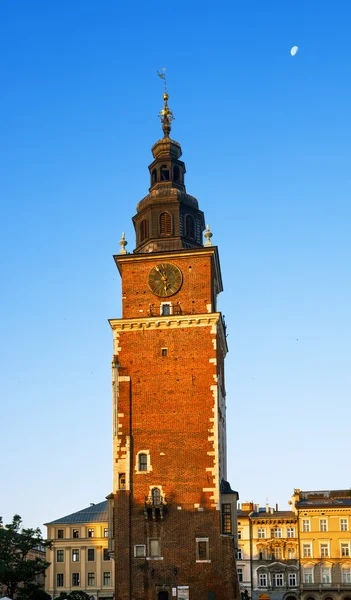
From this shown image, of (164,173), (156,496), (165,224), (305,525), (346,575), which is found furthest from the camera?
(305,525)

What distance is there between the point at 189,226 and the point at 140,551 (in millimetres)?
21050

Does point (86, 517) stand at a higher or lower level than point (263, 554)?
higher

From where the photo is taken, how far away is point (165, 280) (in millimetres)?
52344

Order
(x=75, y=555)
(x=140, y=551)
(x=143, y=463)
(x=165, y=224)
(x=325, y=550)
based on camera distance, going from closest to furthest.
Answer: (x=140, y=551) < (x=143, y=463) < (x=165, y=224) < (x=75, y=555) < (x=325, y=550)

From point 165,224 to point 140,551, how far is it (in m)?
20.8

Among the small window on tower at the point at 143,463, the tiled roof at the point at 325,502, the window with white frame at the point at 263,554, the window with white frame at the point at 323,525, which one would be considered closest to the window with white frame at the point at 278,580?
the window with white frame at the point at 263,554

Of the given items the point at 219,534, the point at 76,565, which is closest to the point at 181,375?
the point at 219,534

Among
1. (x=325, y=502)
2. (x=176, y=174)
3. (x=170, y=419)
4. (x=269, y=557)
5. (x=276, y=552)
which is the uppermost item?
(x=176, y=174)

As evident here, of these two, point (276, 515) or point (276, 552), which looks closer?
point (276, 552)

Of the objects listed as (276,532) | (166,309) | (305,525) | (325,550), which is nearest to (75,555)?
(276,532)

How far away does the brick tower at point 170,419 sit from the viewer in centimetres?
4709

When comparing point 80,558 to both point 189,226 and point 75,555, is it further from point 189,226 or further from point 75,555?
point 189,226

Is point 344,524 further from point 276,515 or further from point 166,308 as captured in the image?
point 166,308

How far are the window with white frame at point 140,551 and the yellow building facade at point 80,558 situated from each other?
121ft
